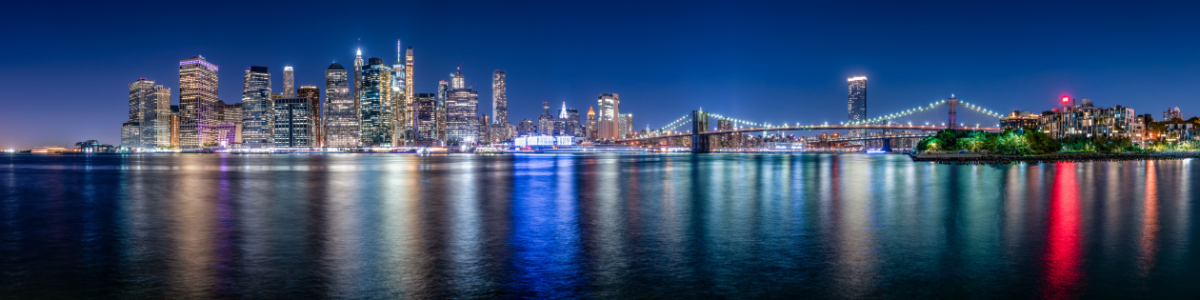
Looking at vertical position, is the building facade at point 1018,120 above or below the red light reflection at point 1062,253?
above

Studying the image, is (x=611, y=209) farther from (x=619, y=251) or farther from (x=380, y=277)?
(x=380, y=277)

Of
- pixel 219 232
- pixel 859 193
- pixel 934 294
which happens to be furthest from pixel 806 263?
pixel 859 193

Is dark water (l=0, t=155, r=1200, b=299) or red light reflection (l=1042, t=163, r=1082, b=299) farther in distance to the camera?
dark water (l=0, t=155, r=1200, b=299)

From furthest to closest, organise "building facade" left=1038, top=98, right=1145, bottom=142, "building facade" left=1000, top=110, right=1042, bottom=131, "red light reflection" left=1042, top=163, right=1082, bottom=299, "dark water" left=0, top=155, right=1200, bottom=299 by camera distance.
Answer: "building facade" left=1000, top=110, right=1042, bottom=131
"building facade" left=1038, top=98, right=1145, bottom=142
"dark water" left=0, top=155, right=1200, bottom=299
"red light reflection" left=1042, top=163, right=1082, bottom=299

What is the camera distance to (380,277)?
33.4 ft

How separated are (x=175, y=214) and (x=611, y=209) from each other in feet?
45.2

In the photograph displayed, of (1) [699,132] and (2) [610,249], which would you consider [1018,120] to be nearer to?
(1) [699,132]

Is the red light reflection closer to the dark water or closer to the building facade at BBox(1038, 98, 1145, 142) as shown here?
the dark water

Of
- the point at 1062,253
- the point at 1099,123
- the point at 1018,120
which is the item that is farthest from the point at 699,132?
the point at 1062,253

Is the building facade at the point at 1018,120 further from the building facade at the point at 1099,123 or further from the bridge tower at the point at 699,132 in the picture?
the bridge tower at the point at 699,132

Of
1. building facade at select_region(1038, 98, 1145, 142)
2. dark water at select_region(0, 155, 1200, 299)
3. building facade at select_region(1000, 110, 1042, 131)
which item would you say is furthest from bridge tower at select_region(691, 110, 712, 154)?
dark water at select_region(0, 155, 1200, 299)

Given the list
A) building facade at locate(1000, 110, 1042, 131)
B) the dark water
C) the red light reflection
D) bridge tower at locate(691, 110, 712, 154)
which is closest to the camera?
the red light reflection

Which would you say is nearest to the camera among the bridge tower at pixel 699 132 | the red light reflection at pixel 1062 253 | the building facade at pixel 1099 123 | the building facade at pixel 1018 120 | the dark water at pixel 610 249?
the red light reflection at pixel 1062 253

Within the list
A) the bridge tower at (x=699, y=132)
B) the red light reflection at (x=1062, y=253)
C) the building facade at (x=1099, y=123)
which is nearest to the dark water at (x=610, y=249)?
the red light reflection at (x=1062, y=253)
